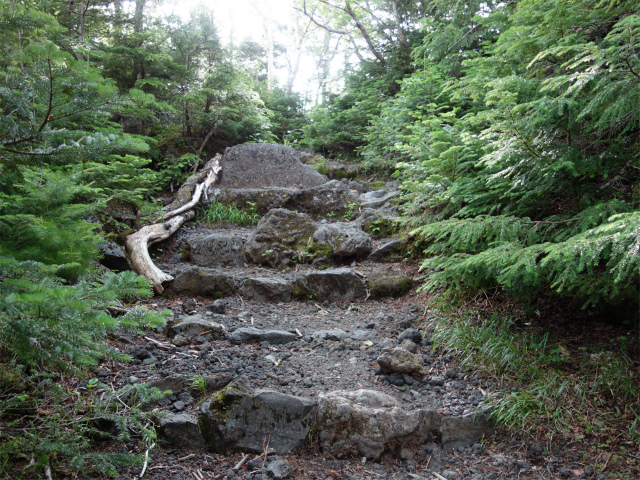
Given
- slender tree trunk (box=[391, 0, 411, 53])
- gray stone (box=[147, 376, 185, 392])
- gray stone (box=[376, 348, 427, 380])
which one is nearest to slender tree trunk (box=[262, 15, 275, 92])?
slender tree trunk (box=[391, 0, 411, 53])

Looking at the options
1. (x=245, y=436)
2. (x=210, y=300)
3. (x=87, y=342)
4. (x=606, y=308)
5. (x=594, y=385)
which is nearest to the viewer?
(x=87, y=342)

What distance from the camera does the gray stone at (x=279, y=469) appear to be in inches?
88.4

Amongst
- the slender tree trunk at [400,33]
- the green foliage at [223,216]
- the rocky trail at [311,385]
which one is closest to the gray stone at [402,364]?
the rocky trail at [311,385]

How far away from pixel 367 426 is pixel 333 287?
2703 mm

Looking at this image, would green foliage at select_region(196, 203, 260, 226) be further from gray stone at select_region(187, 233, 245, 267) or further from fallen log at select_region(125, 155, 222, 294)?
gray stone at select_region(187, 233, 245, 267)

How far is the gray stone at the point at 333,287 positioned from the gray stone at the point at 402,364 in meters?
1.88

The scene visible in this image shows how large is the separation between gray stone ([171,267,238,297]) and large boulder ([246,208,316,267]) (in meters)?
1.09

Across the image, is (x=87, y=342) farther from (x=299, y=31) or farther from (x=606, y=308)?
(x=299, y=31)

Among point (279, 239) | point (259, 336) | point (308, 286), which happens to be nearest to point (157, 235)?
point (279, 239)

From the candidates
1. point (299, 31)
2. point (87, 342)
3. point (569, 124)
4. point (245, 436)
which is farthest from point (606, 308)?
point (299, 31)

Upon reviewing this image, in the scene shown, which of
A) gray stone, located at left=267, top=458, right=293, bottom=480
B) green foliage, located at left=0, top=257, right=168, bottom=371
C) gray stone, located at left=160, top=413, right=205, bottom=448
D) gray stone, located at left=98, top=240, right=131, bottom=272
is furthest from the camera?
gray stone, located at left=98, top=240, right=131, bottom=272

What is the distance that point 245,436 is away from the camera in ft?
8.18

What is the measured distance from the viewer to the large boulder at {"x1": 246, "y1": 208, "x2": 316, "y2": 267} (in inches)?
241

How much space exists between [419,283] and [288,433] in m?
3.10
